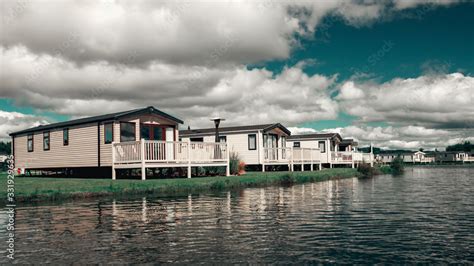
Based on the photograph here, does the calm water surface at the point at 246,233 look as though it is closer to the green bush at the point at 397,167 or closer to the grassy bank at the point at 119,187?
the grassy bank at the point at 119,187

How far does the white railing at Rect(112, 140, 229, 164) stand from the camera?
22.8 meters

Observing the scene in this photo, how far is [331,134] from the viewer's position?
46750mm

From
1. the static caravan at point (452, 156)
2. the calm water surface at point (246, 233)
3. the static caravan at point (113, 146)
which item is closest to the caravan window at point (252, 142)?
the static caravan at point (113, 146)

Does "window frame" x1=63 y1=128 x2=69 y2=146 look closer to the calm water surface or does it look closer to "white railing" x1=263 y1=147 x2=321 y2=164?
"white railing" x1=263 y1=147 x2=321 y2=164

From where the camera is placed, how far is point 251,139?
3691 centimetres

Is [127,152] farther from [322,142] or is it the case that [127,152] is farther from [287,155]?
[322,142]

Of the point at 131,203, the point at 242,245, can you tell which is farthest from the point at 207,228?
the point at 131,203

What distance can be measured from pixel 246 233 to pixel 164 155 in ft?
50.0

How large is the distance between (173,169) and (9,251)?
20.3 m

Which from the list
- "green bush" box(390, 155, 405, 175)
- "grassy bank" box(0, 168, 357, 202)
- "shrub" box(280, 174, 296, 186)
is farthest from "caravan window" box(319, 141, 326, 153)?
"grassy bank" box(0, 168, 357, 202)

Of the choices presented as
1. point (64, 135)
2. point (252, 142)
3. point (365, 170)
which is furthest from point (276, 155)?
point (64, 135)

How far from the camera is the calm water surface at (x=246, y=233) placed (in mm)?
7012

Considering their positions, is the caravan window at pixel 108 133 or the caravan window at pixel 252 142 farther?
the caravan window at pixel 252 142

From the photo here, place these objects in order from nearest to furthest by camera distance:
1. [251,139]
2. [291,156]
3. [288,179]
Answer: [288,179] < [291,156] < [251,139]
